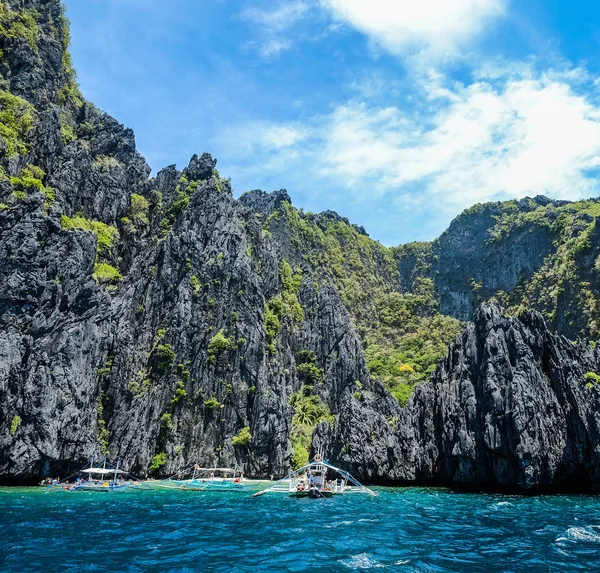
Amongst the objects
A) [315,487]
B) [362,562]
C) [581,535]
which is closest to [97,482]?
[315,487]

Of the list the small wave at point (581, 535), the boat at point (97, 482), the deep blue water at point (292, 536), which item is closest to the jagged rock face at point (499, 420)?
the deep blue water at point (292, 536)

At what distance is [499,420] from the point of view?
5419 cm

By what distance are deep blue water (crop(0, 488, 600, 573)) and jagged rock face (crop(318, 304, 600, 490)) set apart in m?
12.2

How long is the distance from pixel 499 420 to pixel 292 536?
37157mm

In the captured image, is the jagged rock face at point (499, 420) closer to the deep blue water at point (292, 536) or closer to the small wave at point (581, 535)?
the deep blue water at point (292, 536)

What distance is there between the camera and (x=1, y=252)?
58656mm

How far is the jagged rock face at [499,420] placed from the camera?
52625 millimetres

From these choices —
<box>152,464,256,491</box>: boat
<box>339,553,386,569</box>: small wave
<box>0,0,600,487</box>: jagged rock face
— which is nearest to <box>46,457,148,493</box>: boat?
<box>0,0,600,487</box>: jagged rock face

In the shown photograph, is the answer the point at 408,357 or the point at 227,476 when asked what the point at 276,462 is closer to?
the point at 227,476

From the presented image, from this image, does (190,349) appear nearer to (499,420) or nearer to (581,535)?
(499,420)

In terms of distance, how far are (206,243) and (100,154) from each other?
2686 cm

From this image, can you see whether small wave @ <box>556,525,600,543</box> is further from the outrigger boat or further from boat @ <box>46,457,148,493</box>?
boat @ <box>46,457,148,493</box>

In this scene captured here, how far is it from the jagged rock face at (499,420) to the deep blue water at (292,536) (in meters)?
12.2

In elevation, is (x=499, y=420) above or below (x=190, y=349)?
below
